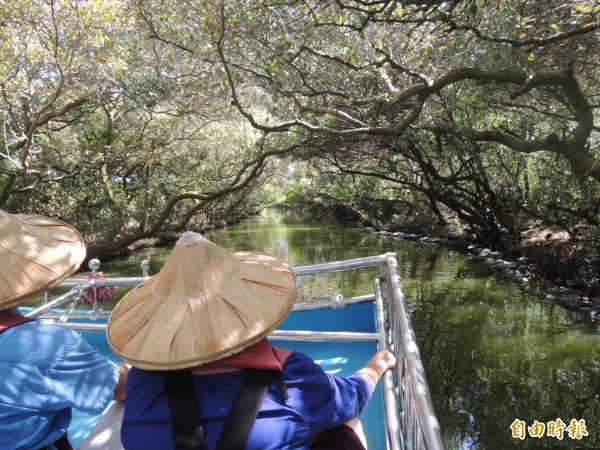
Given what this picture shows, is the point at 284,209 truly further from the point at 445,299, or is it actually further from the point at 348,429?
the point at 348,429

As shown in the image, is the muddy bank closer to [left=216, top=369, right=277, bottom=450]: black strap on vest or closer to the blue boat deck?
the blue boat deck

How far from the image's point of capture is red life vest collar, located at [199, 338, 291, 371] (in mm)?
1313

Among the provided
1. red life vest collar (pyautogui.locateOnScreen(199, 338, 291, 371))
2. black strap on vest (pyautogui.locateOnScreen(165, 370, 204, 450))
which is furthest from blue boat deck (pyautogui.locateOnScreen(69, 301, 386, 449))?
black strap on vest (pyautogui.locateOnScreen(165, 370, 204, 450))

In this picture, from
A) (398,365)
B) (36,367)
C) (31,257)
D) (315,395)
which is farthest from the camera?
(398,365)

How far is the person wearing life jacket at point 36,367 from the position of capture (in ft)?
4.21

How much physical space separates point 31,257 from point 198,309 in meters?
0.73

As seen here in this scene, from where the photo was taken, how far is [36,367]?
4.27ft

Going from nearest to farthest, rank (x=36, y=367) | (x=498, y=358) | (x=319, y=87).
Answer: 1. (x=36, y=367)
2. (x=498, y=358)
3. (x=319, y=87)

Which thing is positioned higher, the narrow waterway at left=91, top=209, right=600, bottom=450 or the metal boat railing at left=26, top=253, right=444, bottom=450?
the metal boat railing at left=26, top=253, right=444, bottom=450

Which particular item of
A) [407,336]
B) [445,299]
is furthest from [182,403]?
[445,299]

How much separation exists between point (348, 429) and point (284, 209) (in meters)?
71.2

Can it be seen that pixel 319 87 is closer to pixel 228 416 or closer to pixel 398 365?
pixel 398 365

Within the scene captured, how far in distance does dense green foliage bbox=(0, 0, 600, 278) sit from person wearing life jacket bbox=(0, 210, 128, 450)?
15.9 feet

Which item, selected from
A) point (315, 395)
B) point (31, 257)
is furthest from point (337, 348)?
point (31, 257)
